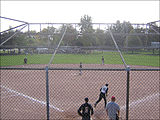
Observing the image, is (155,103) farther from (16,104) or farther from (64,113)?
(16,104)

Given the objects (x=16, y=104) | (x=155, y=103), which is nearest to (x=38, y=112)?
(x=16, y=104)

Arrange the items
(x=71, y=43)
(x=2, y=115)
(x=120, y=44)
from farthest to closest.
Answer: (x=71, y=43) → (x=120, y=44) → (x=2, y=115)

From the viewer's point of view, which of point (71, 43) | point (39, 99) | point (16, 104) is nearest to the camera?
point (16, 104)

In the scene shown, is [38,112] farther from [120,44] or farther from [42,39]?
[42,39]

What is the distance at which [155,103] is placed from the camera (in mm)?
7082

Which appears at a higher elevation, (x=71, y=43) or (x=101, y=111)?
(x=71, y=43)

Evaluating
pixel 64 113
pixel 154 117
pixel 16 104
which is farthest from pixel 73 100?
pixel 154 117

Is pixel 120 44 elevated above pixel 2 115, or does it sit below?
above

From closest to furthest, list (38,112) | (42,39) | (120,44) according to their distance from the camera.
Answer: (38,112) < (120,44) < (42,39)

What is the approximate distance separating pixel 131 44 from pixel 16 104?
703 inches

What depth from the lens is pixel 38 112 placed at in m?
6.07

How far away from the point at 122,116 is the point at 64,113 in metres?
2.37

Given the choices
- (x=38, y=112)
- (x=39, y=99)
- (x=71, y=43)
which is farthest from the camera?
(x=71, y=43)

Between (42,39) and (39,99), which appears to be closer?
(39,99)
